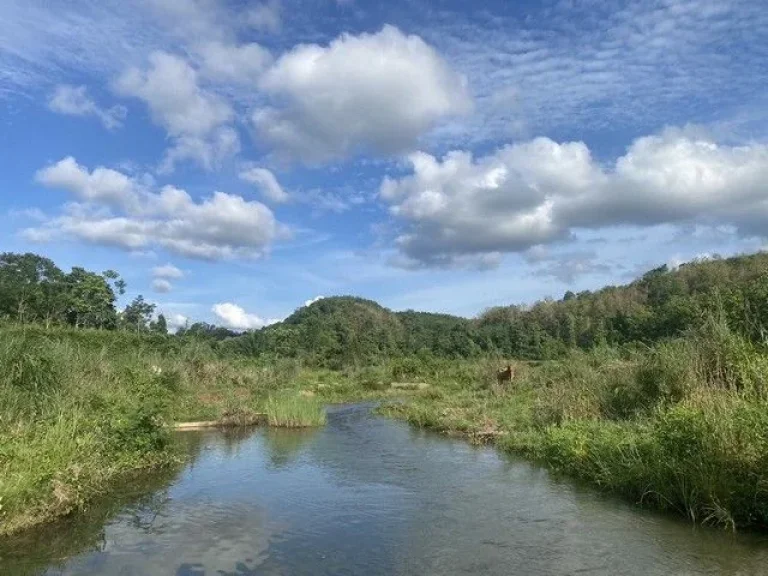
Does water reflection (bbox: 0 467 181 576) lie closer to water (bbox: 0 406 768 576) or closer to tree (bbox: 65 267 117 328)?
water (bbox: 0 406 768 576)

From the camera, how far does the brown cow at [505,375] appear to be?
106 feet

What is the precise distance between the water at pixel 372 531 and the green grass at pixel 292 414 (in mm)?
8282

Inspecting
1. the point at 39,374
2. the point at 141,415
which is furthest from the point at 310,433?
the point at 39,374

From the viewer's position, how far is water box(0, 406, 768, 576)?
8.83 meters

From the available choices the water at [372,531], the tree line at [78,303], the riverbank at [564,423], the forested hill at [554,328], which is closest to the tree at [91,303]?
the tree line at [78,303]

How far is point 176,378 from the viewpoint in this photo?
26609mm

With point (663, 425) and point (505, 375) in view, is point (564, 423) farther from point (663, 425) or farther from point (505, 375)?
point (505, 375)

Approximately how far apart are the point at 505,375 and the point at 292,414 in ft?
42.7

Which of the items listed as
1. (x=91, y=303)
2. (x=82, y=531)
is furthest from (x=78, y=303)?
(x=82, y=531)

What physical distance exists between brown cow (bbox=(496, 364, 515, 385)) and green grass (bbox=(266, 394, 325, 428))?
10470mm

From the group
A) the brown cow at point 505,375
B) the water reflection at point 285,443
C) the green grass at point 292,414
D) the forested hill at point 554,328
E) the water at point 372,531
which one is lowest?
the water at point 372,531

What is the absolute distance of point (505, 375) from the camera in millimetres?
33594

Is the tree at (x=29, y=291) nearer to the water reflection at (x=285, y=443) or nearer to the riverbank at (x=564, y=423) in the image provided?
the water reflection at (x=285, y=443)

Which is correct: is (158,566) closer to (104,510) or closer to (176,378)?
(104,510)
